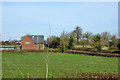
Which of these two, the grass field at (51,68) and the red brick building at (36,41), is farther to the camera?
the grass field at (51,68)

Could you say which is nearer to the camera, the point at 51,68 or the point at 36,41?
the point at 36,41

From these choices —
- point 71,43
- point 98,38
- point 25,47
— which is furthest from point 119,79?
point 71,43

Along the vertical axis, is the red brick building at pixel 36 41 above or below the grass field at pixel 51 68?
above

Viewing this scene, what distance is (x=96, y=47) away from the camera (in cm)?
3384

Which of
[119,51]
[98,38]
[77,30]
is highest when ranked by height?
[77,30]

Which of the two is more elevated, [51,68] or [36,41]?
[36,41]

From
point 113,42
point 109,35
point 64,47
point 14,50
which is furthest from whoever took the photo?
point 109,35

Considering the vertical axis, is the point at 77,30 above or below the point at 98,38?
above

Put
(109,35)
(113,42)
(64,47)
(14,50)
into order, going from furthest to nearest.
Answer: (109,35)
(113,42)
(64,47)
(14,50)

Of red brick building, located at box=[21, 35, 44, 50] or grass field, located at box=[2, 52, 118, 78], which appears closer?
red brick building, located at box=[21, 35, 44, 50]

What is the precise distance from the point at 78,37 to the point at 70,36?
5267mm

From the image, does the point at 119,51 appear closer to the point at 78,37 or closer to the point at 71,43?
the point at 71,43

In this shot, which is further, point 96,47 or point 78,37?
point 78,37

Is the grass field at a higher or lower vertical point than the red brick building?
lower
